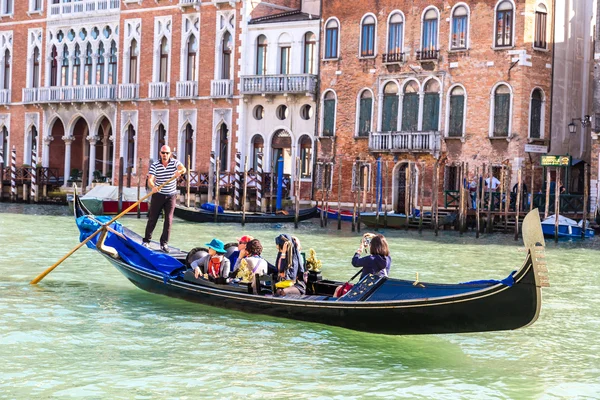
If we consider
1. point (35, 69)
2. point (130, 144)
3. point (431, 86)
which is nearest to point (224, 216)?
point (431, 86)

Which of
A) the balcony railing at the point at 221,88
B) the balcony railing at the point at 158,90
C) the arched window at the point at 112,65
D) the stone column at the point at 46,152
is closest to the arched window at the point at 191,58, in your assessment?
the balcony railing at the point at 158,90

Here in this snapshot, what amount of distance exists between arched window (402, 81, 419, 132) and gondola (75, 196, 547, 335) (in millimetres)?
12935

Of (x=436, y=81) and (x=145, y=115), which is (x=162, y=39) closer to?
(x=145, y=115)

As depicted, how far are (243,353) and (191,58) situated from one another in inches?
743

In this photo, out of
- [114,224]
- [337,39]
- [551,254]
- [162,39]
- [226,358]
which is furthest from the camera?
[162,39]

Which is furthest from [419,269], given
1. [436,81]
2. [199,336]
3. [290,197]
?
[290,197]

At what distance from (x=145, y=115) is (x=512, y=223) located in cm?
1024

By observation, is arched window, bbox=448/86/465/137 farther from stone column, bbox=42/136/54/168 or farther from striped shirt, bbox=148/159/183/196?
striped shirt, bbox=148/159/183/196

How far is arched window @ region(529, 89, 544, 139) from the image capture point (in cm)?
2019

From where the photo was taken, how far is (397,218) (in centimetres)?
2008

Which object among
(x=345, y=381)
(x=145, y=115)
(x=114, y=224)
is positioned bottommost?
(x=345, y=381)

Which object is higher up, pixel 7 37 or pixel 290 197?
pixel 7 37

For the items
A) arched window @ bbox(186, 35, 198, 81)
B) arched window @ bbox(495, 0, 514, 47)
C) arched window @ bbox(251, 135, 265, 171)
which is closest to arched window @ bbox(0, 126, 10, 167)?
arched window @ bbox(186, 35, 198, 81)

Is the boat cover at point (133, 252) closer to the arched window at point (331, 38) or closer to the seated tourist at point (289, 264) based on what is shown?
the seated tourist at point (289, 264)
